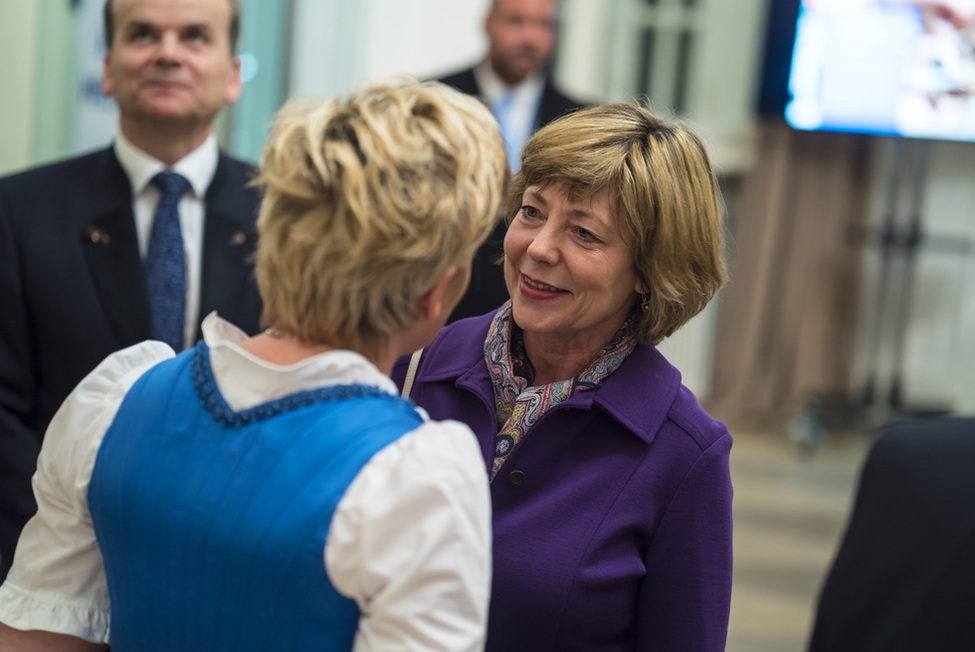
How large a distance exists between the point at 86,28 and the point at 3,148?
1.47ft

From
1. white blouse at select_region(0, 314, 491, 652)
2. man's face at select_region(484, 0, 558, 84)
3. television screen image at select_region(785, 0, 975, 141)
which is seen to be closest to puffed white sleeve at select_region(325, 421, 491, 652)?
white blouse at select_region(0, 314, 491, 652)

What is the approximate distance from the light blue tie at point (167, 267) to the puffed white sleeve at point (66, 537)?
0.84 m

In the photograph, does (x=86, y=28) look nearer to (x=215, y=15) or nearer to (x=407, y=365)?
(x=215, y=15)

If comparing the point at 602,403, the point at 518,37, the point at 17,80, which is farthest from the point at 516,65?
the point at 602,403

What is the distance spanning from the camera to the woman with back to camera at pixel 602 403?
4.25ft

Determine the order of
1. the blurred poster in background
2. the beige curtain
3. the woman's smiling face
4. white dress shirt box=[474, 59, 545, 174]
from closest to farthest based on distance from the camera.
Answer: the woman's smiling face < the blurred poster in background < white dress shirt box=[474, 59, 545, 174] < the beige curtain

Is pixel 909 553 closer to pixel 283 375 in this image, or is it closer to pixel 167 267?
pixel 283 375

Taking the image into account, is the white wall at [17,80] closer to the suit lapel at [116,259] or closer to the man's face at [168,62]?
the man's face at [168,62]

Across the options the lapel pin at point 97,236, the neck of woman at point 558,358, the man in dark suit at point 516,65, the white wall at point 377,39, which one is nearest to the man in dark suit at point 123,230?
the lapel pin at point 97,236

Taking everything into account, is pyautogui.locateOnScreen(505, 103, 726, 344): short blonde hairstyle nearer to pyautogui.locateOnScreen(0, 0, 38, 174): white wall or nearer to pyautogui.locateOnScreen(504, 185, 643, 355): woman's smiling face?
pyautogui.locateOnScreen(504, 185, 643, 355): woman's smiling face

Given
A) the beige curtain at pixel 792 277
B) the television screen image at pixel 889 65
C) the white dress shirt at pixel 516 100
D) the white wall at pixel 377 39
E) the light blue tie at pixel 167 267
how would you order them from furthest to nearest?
the beige curtain at pixel 792 277, the television screen image at pixel 889 65, the white wall at pixel 377 39, the white dress shirt at pixel 516 100, the light blue tie at pixel 167 267

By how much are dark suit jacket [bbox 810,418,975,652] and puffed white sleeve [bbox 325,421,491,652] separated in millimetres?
748

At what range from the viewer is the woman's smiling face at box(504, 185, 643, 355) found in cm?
139

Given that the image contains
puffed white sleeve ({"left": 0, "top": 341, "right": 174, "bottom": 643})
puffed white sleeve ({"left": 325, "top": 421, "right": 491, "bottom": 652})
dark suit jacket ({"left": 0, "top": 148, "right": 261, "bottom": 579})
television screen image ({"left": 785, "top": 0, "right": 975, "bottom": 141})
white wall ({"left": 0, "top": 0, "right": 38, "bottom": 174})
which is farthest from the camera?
television screen image ({"left": 785, "top": 0, "right": 975, "bottom": 141})
